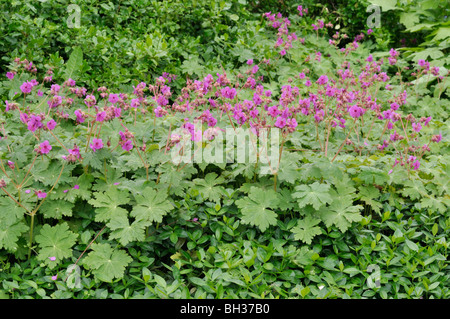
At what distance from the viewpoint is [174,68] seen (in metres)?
4.87

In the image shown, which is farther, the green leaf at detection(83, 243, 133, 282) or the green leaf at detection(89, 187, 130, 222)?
the green leaf at detection(89, 187, 130, 222)

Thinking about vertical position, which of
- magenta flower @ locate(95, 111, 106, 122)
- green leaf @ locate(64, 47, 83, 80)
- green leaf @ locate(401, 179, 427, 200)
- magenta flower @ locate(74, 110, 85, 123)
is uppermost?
magenta flower @ locate(95, 111, 106, 122)

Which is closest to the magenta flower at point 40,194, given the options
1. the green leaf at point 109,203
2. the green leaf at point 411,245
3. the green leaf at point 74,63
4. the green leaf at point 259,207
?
the green leaf at point 109,203

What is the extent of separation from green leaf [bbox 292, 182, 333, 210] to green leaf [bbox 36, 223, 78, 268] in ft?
4.28

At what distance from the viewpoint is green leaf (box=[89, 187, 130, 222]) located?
9.04 feet

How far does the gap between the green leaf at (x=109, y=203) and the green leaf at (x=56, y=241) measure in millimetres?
184

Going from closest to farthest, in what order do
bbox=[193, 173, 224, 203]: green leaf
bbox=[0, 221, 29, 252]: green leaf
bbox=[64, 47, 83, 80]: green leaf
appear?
1. bbox=[0, 221, 29, 252]: green leaf
2. bbox=[193, 173, 224, 203]: green leaf
3. bbox=[64, 47, 83, 80]: green leaf

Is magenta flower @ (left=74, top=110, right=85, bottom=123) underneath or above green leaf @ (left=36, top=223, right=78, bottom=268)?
above

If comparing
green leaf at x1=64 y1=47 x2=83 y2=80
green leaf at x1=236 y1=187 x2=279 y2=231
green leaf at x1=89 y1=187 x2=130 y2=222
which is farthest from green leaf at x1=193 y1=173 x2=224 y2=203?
green leaf at x1=64 y1=47 x2=83 y2=80

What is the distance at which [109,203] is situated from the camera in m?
2.81

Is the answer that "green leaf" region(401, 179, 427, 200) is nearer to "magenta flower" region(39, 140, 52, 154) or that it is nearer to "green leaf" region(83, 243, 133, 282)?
"green leaf" region(83, 243, 133, 282)

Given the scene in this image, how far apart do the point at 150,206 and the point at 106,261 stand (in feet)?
1.26

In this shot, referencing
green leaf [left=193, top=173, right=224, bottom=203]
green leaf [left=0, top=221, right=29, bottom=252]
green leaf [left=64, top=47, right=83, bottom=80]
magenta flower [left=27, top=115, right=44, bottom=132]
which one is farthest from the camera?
green leaf [left=64, top=47, right=83, bottom=80]

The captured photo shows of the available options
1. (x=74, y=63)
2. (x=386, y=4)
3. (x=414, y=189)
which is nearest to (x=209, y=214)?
(x=414, y=189)
